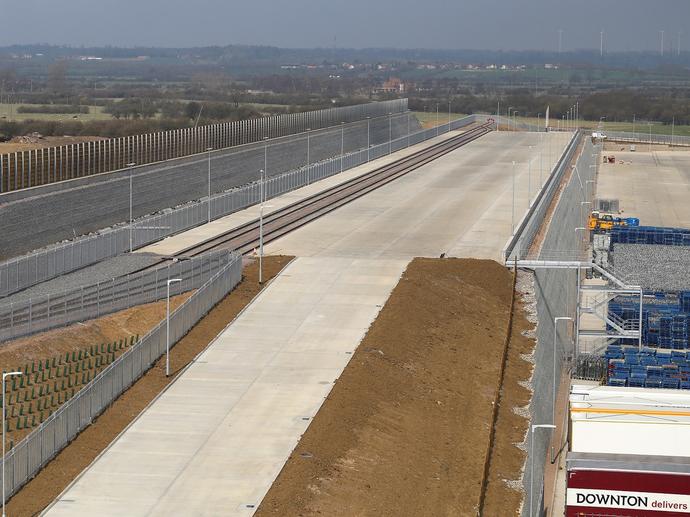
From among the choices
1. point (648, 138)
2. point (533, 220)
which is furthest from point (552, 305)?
point (648, 138)

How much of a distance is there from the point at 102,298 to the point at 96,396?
12.8 metres

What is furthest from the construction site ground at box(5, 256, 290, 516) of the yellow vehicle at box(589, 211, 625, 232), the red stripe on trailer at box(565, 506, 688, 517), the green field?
the green field

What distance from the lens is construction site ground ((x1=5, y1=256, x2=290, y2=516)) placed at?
119 ft

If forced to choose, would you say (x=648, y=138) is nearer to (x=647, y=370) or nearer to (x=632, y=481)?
(x=647, y=370)

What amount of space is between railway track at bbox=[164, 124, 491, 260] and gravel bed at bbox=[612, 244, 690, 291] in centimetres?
1957

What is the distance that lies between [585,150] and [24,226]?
3822 inches

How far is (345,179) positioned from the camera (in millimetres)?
110500

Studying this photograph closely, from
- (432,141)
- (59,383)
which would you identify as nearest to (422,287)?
(59,383)

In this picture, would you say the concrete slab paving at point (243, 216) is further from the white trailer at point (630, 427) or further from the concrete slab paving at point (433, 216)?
the white trailer at point (630, 427)

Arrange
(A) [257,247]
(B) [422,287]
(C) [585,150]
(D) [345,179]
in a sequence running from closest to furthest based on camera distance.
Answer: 1. (B) [422,287]
2. (A) [257,247]
3. (D) [345,179]
4. (C) [585,150]

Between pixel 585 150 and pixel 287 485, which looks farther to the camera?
pixel 585 150

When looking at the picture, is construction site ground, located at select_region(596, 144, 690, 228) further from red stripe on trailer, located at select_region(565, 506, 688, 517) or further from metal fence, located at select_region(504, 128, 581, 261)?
red stripe on trailer, located at select_region(565, 506, 688, 517)

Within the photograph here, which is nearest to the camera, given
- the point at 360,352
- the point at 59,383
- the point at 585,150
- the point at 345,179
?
the point at 59,383

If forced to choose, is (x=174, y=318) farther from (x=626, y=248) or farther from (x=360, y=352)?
(x=626, y=248)
